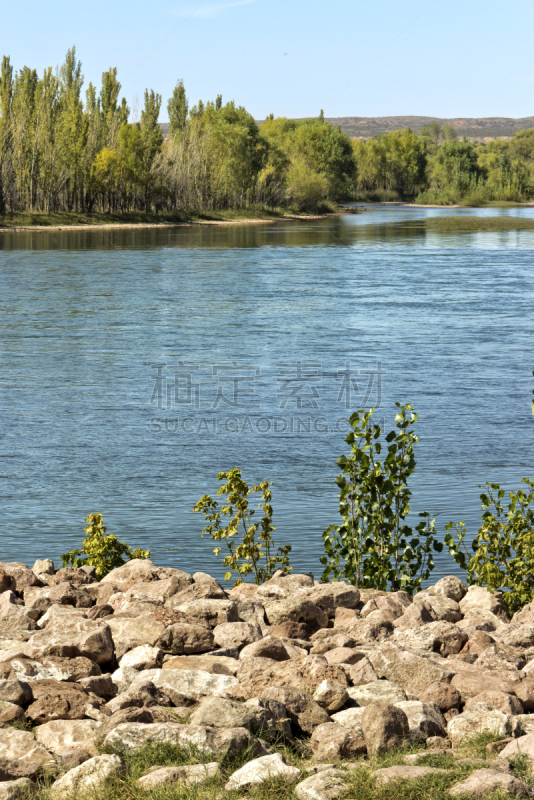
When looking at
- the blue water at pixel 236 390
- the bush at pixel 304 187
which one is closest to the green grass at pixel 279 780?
the blue water at pixel 236 390

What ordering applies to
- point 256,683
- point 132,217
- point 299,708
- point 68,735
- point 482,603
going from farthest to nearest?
point 132,217, point 482,603, point 256,683, point 299,708, point 68,735

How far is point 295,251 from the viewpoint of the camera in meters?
52.8

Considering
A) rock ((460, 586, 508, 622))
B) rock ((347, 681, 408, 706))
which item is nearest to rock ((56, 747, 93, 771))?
rock ((347, 681, 408, 706))

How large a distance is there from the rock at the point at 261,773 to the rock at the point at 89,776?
506 millimetres

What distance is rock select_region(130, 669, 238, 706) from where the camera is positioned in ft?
15.8

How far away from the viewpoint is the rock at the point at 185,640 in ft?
18.1

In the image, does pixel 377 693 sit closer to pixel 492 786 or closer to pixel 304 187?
pixel 492 786

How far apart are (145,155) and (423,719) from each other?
294 feet

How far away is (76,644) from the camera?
5.32 meters

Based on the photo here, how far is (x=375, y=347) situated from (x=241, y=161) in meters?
85.2

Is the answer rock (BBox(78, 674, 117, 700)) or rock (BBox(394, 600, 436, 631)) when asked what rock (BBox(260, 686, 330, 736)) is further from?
rock (BBox(394, 600, 436, 631))

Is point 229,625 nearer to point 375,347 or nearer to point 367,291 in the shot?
point 375,347

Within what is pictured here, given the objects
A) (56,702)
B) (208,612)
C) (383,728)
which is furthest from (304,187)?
(383,728)

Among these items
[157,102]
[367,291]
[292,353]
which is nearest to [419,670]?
[292,353]
